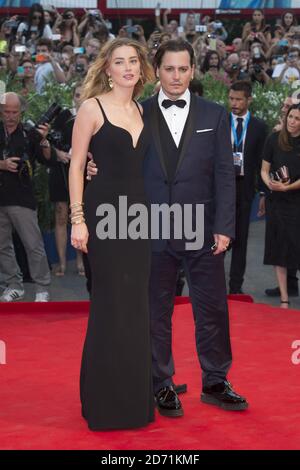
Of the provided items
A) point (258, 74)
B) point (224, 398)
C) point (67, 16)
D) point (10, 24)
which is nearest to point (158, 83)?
point (224, 398)

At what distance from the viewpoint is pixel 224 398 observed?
5113mm

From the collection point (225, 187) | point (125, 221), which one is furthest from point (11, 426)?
point (225, 187)

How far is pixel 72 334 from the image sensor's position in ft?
22.2

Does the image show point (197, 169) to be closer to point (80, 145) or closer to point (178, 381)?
point (80, 145)

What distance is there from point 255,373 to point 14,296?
3.15 meters

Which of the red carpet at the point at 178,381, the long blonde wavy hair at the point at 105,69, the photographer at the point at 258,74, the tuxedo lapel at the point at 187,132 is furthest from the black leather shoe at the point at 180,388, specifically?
the photographer at the point at 258,74

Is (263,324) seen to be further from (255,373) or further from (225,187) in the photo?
(225,187)

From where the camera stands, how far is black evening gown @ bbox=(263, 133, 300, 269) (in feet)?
27.0

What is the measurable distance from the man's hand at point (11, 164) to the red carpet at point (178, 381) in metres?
1.20

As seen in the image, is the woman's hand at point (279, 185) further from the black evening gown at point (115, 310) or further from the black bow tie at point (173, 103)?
the black evening gown at point (115, 310)

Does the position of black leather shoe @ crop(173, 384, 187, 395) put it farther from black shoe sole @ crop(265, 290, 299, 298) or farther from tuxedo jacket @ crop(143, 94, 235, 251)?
black shoe sole @ crop(265, 290, 299, 298)

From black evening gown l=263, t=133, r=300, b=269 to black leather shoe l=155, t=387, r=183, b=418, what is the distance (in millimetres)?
3299

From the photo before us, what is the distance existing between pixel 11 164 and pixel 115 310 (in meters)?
3.54

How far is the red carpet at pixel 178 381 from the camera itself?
15.3ft
